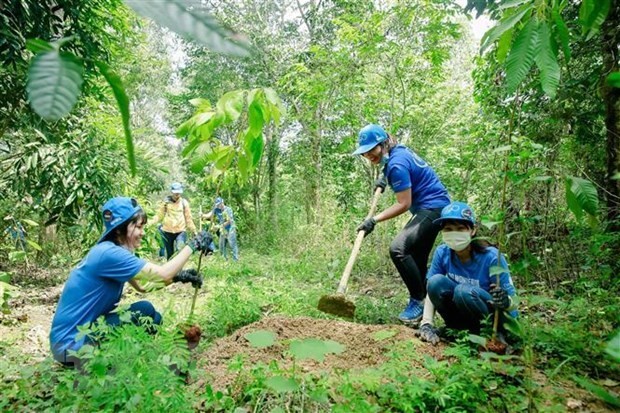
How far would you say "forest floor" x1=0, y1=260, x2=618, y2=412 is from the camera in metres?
2.24

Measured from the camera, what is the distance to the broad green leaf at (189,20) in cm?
34

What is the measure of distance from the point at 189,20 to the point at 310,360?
2458 mm

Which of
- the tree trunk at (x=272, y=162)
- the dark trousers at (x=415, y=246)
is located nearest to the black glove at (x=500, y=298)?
the dark trousers at (x=415, y=246)

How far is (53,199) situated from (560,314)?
4.82 meters

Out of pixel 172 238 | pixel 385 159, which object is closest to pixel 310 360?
pixel 385 159

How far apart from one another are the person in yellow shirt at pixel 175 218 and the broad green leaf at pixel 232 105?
5740 mm

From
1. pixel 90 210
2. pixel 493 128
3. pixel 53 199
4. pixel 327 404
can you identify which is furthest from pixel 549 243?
pixel 53 199

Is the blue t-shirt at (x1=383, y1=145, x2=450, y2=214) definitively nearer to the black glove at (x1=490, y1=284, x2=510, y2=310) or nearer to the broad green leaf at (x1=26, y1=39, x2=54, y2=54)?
the black glove at (x1=490, y1=284, x2=510, y2=310)

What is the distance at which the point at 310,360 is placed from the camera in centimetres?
257

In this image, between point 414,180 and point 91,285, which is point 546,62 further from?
point 414,180

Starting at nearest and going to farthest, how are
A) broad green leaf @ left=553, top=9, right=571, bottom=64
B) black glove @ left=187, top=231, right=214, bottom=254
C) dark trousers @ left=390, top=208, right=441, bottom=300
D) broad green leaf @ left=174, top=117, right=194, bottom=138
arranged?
1. broad green leaf @ left=553, top=9, right=571, bottom=64
2. broad green leaf @ left=174, top=117, right=194, bottom=138
3. black glove @ left=187, top=231, right=214, bottom=254
4. dark trousers @ left=390, top=208, right=441, bottom=300

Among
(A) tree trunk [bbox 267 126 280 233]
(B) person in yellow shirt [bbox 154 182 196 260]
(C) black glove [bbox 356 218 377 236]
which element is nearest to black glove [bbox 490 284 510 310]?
(C) black glove [bbox 356 218 377 236]

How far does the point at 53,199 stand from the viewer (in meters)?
4.60

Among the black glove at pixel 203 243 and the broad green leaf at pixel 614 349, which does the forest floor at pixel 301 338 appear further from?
the broad green leaf at pixel 614 349
